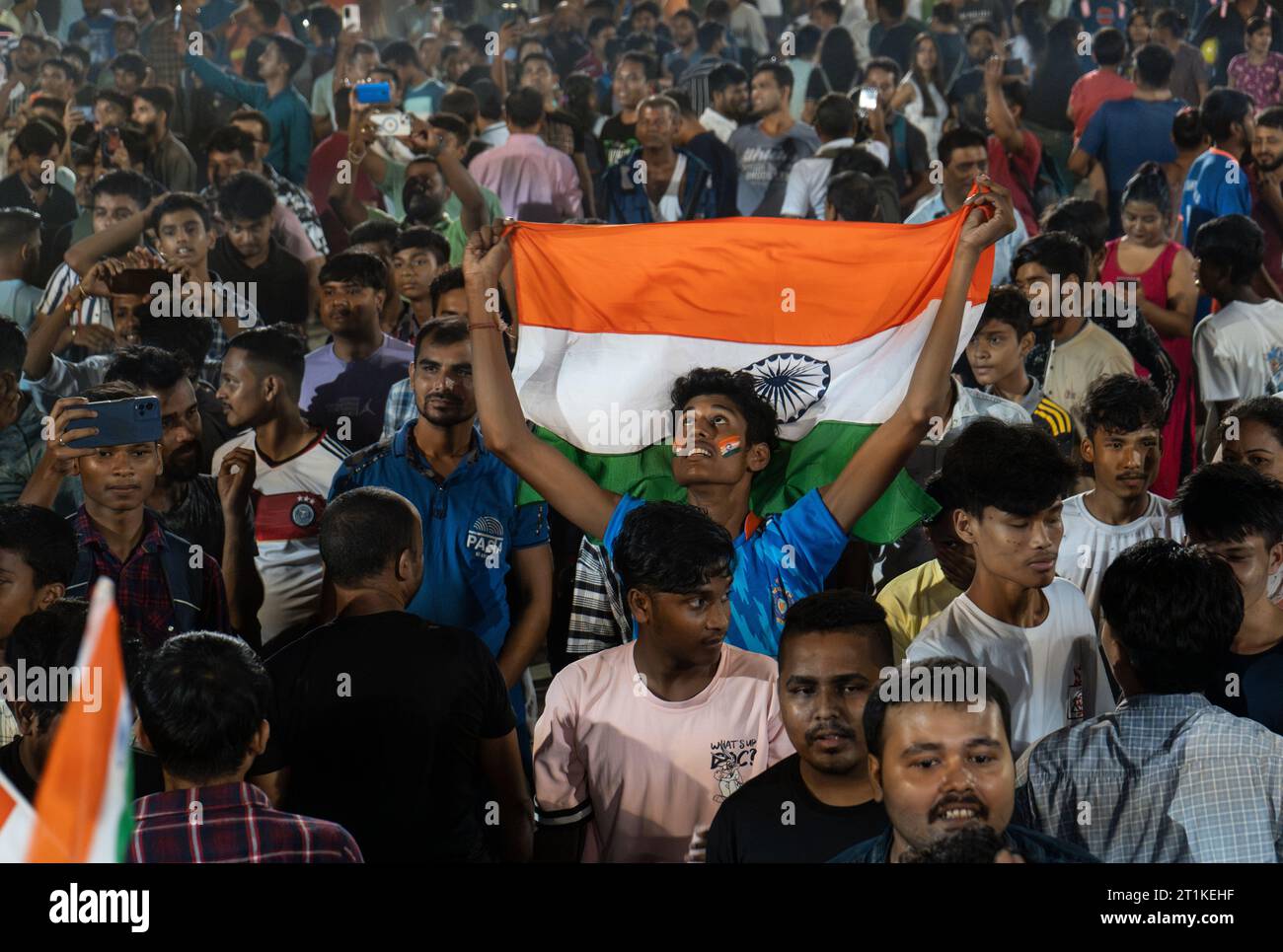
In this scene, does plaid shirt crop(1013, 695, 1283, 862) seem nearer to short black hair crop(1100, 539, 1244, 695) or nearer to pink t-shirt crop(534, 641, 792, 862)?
short black hair crop(1100, 539, 1244, 695)

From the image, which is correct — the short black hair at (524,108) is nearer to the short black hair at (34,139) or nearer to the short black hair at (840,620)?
the short black hair at (34,139)

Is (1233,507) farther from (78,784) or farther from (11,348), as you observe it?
(11,348)

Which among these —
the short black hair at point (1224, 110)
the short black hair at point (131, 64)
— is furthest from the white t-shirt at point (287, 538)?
the short black hair at point (131, 64)

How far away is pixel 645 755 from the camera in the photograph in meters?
3.39

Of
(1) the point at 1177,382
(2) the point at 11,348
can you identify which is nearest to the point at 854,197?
(1) the point at 1177,382

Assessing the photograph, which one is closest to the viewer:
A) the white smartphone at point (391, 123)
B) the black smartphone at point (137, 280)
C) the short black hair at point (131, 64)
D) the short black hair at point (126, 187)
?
the black smartphone at point (137, 280)

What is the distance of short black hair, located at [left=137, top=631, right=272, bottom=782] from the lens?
2.88 meters

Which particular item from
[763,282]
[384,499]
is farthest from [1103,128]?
[384,499]

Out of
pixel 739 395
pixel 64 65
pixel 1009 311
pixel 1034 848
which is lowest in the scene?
pixel 1034 848

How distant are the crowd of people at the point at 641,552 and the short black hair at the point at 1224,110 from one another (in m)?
0.02

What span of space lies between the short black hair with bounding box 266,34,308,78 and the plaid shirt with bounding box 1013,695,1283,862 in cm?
839

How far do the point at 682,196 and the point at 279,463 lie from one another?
3951mm

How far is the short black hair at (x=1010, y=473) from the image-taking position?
3.77 meters
